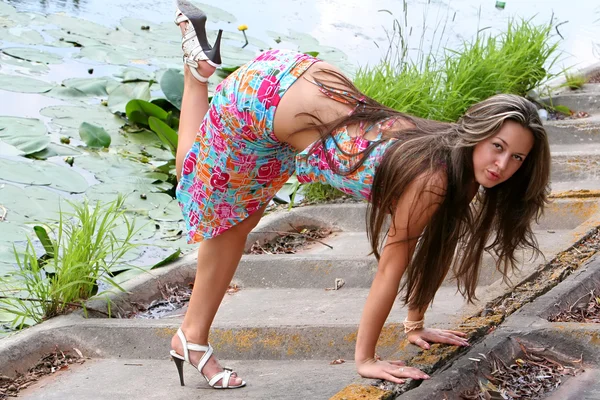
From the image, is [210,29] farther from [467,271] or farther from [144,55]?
[467,271]

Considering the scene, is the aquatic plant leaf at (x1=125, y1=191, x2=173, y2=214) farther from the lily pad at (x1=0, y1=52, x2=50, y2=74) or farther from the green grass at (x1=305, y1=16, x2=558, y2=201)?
the lily pad at (x1=0, y1=52, x2=50, y2=74)

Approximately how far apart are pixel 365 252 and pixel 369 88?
1.16 m

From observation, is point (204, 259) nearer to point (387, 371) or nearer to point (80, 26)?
point (387, 371)

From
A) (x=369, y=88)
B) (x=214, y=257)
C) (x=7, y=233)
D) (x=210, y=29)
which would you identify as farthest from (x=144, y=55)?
(x=214, y=257)

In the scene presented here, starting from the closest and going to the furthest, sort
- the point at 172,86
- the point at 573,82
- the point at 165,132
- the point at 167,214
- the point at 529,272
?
the point at 529,272
the point at 167,214
the point at 165,132
the point at 172,86
the point at 573,82

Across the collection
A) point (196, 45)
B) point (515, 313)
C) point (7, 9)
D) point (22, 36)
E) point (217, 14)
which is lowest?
point (515, 313)

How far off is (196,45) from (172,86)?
8.39 feet

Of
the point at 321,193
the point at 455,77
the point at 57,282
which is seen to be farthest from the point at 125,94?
the point at 57,282

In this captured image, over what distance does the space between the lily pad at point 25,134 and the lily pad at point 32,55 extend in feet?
3.06

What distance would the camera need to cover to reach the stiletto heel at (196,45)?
7.20 feet

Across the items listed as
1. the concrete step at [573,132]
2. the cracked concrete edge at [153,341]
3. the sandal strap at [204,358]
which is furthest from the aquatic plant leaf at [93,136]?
the concrete step at [573,132]

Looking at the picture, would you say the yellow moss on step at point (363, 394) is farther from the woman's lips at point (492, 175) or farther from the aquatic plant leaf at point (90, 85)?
the aquatic plant leaf at point (90, 85)

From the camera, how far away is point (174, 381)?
2.37 meters

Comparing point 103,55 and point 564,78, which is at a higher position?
point 564,78
